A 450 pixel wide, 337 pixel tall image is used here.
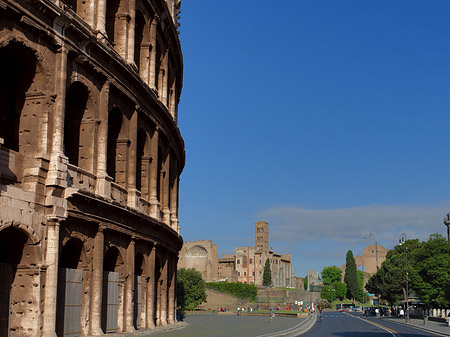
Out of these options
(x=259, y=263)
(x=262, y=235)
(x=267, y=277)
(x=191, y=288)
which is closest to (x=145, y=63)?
(x=191, y=288)

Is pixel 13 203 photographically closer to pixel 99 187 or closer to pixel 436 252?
pixel 99 187

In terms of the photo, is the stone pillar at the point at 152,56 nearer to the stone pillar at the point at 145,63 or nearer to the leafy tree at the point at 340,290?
the stone pillar at the point at 145,63

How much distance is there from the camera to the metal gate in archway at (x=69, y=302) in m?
18.3

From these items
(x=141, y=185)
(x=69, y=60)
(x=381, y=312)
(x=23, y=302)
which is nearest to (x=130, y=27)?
(x=69, y=60)

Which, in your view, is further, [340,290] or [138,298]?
[340,290]

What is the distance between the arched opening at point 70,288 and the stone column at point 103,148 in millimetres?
2248

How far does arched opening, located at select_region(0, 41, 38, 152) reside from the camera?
17906 mm

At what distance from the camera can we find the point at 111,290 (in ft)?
72.7

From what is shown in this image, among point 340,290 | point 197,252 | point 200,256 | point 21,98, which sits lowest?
point 340,290

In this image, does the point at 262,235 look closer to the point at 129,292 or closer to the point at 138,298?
the point at 138,298

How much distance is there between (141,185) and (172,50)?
9890 millimetres

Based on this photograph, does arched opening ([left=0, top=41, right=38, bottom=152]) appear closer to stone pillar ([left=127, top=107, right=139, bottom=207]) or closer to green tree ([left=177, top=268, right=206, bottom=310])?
stone pillar ([left=127, top=107, right=139, bottom=207])

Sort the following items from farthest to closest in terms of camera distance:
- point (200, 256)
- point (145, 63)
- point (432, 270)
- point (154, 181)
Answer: point (200, 256), point (432, 270), point (154, 181), point (145, 63)

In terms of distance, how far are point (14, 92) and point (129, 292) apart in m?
9.55
